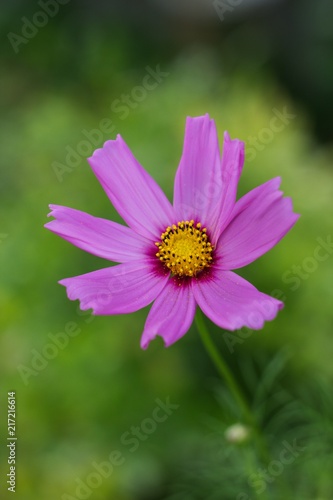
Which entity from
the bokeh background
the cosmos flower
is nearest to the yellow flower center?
the cosmos flower

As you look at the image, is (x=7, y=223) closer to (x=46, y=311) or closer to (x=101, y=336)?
(x=46, y=311)

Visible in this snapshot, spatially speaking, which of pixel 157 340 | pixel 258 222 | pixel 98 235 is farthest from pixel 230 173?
pixel 157 340

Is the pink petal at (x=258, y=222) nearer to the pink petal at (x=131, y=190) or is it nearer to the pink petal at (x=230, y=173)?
the pink petal at (x=230, y=173)

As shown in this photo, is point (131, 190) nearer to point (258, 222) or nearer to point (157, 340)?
point (258, 222)

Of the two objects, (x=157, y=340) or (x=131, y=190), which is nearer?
(x=131, y=190)

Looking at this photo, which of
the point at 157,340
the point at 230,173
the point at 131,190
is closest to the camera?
the point at 230,173

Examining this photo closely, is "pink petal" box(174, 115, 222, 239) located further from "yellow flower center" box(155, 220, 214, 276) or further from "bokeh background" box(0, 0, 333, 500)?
"bokeh background" box(0, 0, 333, 500)
